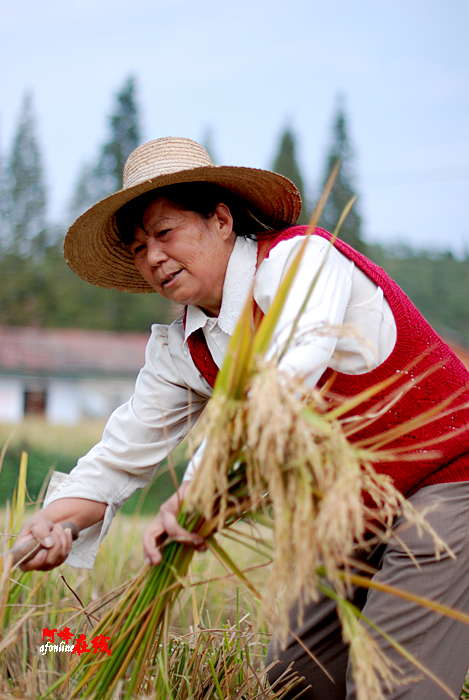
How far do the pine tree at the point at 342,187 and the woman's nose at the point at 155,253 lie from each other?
68.3 feet

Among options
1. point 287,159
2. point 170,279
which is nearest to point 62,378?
point 287,159

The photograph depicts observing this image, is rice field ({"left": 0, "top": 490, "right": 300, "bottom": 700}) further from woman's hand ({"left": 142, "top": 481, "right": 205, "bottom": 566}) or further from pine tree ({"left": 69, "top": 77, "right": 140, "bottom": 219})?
pine tree ({"left": 69, "top": 77, "right": 140, "bottom": 219})

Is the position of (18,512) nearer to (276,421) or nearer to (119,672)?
(119,672)

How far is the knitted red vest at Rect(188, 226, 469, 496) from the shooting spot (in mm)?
1555

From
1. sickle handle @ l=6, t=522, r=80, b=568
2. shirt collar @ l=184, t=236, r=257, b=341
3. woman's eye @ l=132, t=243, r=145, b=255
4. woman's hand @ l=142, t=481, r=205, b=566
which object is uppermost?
woman's eye @ l=132, t=243, r=145, b=255

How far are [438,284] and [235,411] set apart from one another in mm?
25933

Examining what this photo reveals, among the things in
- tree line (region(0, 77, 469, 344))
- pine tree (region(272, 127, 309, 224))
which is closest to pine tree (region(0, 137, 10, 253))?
tree line (region(0, 77, 469, 344))

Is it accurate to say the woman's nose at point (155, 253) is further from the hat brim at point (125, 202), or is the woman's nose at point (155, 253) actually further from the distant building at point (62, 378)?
the distant building at point (62, 378)

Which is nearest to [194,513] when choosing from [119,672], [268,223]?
[119,672]

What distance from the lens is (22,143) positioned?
2448 cm

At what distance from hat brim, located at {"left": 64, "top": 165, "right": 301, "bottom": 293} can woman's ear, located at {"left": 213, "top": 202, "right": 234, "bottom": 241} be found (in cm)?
8

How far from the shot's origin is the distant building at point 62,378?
21.4m

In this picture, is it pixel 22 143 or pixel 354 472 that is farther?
pixel 22 143

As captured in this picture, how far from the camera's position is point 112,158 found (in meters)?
25.0
